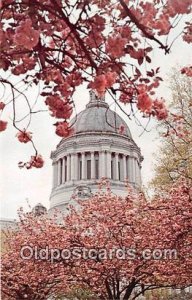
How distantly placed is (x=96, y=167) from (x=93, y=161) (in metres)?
0.59

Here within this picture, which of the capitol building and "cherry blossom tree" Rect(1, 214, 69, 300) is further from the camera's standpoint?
the capitol building

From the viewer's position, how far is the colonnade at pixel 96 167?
36500 millimetres

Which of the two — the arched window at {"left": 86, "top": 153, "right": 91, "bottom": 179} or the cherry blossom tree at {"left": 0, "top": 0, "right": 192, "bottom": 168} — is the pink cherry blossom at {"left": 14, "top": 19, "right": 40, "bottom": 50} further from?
the arched window at {"left": 86, "top": 153, "right": 91, "bottom": 179}

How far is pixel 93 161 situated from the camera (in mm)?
36656

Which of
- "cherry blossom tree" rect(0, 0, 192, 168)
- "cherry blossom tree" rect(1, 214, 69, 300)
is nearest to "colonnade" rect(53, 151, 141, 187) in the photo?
"cherry blossom tree" rect(1, 214, 69, 300)

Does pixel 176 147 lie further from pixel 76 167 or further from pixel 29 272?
pixel 76 167

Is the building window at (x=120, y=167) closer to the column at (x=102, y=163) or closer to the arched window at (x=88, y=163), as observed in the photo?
the column at (x=102, y=163)

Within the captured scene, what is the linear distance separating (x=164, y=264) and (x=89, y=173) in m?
26.4

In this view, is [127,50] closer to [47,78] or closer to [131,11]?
[131,11]

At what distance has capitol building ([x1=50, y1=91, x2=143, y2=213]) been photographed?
36125 millimetres

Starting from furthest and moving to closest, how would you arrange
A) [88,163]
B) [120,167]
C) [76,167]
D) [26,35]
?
[120,167]
[88,163]
[76,167]
[26,35]

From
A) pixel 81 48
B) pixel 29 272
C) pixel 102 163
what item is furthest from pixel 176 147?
pixel 102 163

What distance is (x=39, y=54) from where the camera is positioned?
2576mm

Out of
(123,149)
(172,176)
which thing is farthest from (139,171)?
(172,176)
